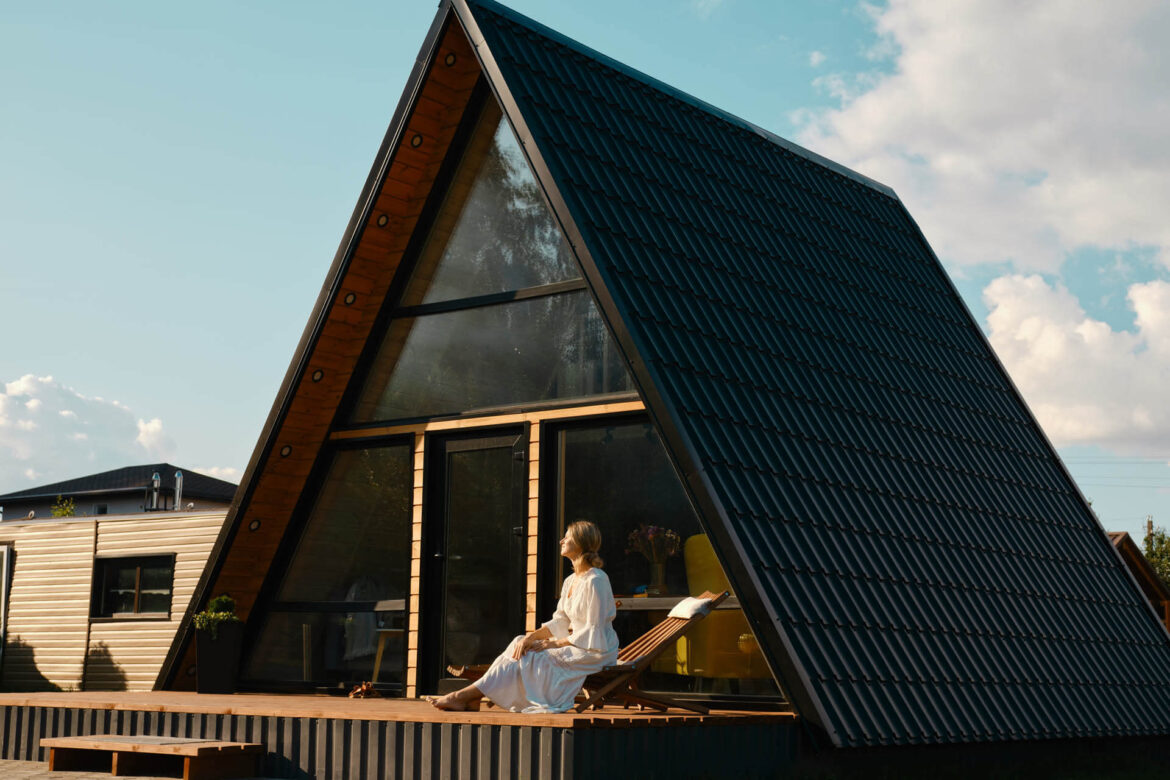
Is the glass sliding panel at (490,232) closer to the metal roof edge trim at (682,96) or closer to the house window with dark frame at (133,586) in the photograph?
the metal roof edge trim at (682,96)

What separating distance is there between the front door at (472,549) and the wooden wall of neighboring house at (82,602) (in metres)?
7.22

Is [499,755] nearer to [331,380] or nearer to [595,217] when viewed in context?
[595,217]

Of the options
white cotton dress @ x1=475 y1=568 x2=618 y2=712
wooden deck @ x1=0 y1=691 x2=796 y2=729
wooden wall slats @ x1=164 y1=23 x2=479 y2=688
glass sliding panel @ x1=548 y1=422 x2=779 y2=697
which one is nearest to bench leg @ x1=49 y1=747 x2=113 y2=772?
wooden deck @ x1=0 y1=691 x2=796 y2=729

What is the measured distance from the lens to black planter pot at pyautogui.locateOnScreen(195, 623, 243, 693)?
33.5 feet

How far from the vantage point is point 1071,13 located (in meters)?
11.3

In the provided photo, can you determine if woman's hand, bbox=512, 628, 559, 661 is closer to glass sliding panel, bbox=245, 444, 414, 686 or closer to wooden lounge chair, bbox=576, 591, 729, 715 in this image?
wooden lounge chair, bbox=576, 591, 729, 715

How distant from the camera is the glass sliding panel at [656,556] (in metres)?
8.62

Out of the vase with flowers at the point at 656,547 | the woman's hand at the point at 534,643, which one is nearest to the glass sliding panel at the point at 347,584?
the vase with flowers at the point at 656,547

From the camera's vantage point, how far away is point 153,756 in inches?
316

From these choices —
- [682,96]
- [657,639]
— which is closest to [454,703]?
[657,639]

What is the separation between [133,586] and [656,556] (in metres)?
11.0

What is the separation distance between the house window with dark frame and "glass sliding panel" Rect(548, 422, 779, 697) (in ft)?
31.0

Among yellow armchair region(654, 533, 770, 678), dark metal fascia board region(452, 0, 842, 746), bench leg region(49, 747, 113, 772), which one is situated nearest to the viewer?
dark metal fascia board region(452, 0, 842, 746)

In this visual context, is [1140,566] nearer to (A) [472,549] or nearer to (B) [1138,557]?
(B) [1138,557]
